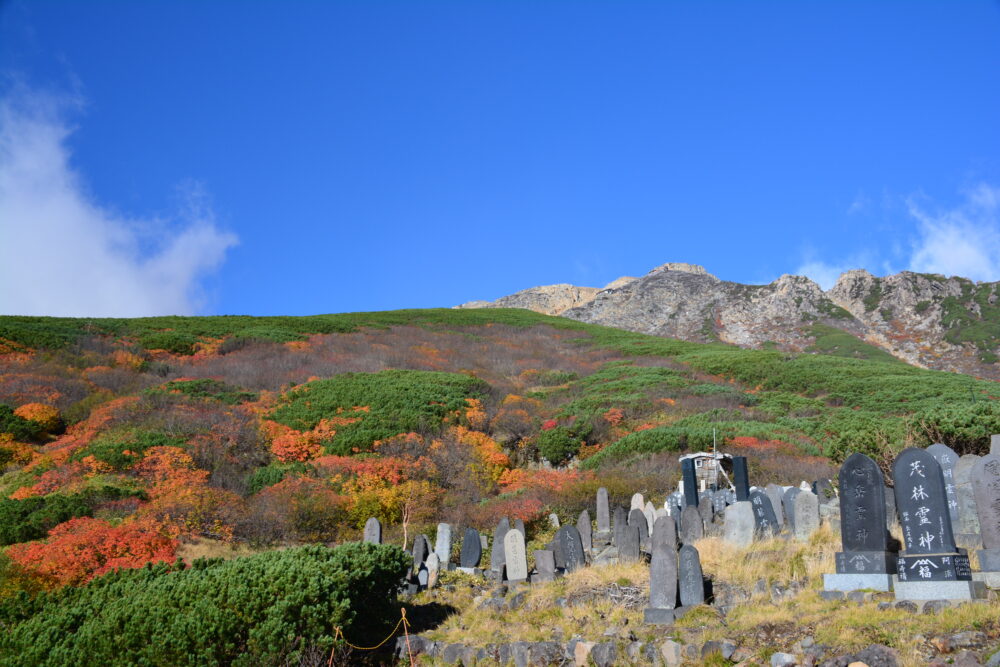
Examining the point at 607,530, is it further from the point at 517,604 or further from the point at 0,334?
the point at 0,334

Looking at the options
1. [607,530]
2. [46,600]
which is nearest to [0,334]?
[46,600]

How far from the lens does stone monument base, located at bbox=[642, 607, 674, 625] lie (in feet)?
26.4

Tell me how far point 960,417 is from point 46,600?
15.6 metres

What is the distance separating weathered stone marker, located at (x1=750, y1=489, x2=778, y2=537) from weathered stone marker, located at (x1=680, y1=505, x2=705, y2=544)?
882 mm

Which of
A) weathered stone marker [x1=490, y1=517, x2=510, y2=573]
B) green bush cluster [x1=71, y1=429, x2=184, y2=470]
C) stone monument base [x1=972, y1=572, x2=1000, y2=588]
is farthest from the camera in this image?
green bush cluster [x1=71, y1=429, x2=184, y2=470]

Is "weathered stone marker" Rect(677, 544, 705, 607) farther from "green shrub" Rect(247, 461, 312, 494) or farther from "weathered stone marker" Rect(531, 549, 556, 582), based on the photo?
"green shrub" Rect(247, 461, 312, 494)

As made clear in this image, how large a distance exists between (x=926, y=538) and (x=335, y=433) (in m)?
16.0

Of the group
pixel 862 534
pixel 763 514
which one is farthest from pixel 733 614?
pixel 763 514

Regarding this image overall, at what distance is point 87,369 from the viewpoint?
25062 millimetres

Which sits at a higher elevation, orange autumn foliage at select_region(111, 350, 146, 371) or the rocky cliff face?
the rocky cliff face

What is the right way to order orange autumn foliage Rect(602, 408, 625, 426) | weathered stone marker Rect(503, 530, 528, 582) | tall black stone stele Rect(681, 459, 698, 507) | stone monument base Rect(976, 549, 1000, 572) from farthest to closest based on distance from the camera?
orange autumn foliage Rect(602, 408, 625, 426), tall black stone stele Rect(681, 459, 698, 507), weathered stone marker Rect(503, 530, 528, 582), stone monument base Rect(976, 549, 1000, 572)

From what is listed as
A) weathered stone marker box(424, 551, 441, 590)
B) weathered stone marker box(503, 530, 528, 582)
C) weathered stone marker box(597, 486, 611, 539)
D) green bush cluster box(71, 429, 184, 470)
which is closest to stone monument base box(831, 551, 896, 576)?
weathered stone marker box(503, 530, 528, 582)

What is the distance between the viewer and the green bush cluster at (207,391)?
22.8m

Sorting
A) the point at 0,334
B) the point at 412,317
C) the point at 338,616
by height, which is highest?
the point at 412,317
